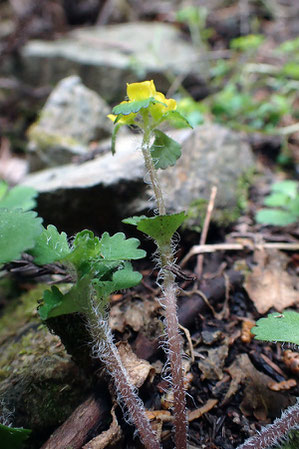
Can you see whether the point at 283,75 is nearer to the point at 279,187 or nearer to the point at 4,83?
the point at 279,187

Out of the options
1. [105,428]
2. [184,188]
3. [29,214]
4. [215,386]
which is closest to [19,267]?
[29,214]

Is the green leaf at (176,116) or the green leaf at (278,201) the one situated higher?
the green leaf at (176,116)

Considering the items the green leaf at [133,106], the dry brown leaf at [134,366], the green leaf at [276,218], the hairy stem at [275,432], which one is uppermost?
the green leaf at [133,106]

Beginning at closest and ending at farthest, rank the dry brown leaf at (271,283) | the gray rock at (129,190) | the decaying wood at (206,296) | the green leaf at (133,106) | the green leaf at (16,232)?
the green leaf at (16,232) < the green leaf at (133,106) < the decaying wood at (206,296) < the dry brown leaf at (271,283) < the gray rock at (129,190)

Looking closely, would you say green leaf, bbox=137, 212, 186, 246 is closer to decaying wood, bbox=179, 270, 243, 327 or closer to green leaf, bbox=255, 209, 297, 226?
decaying wood, bbox=179, 270, 243, 327

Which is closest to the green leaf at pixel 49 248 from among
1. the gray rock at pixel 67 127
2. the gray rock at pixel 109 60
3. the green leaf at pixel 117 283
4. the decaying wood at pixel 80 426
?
the green leaf at pixel 117 283

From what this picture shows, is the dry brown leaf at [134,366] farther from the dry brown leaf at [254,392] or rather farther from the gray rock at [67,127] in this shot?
the gray rock at [67,127]

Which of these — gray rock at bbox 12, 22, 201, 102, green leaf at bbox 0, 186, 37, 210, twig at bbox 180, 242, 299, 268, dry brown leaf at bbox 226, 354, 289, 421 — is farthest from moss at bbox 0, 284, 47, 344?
gray rock at bbox 12, 22, 201, 102

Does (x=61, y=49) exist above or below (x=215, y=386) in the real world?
above

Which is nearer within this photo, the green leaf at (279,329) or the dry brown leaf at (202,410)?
the green leaf at (279,329)
